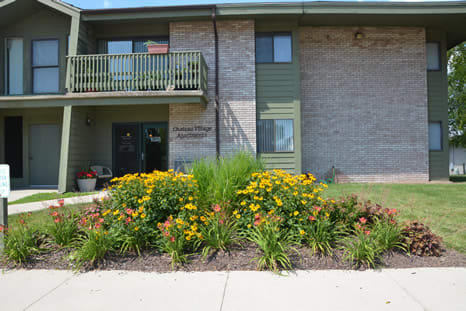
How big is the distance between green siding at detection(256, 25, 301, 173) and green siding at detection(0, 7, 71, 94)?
287 inches

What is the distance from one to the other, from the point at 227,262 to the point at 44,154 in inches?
425

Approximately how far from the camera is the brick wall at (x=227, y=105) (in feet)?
35.1

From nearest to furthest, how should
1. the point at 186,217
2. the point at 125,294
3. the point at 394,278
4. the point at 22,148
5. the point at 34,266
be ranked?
1. the point at 125,294
2. the point at 394,278
3. the point at 34,266
4. the point at 186,217
5. the point at 22,148

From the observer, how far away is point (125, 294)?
2.93 meters

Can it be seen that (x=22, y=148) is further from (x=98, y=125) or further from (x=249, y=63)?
(x=249, y=63)

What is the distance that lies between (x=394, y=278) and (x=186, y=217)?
8.22 ft

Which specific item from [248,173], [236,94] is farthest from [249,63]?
[248,173]

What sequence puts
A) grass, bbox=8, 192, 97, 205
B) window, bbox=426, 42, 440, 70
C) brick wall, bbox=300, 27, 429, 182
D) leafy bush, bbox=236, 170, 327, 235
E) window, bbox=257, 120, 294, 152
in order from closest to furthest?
leafy bush, bbox=236, 170, 327, 235
grass, bbox=8, 192, 97, 205
window, bbox=257, 120, 294, 152
brick wall, bbox=300, 27, 429, 182
window, bbox=426, 42, 440, 70

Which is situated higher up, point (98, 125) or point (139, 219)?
point (98, 125)

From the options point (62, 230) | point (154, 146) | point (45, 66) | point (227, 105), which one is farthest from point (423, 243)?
point (45, 66)

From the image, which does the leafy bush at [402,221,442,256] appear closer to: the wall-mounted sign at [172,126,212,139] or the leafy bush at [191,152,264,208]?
the leafy bush at [191,152,264,208]

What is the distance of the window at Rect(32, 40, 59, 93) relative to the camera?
36.9 feet

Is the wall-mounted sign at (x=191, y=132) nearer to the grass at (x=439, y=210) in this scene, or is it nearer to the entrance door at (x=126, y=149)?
the entrance door at (x=126, y=149)

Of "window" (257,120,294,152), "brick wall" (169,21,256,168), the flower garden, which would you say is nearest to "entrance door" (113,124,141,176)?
"brick wall" (169,21,256,168)
